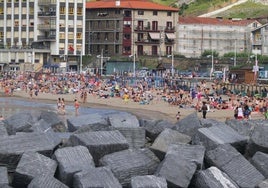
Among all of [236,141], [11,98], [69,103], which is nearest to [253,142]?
[236,141]

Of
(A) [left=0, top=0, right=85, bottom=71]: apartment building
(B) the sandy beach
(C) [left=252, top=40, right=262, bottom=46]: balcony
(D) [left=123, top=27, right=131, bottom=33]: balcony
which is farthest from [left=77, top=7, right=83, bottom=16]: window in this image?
(B) the sandy beach

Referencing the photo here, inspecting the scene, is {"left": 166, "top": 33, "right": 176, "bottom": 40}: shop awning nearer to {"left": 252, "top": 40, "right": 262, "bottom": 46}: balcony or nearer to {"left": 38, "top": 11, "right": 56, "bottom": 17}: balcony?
{"left": 252, "top": 40, "right": 262, "bottom": 46}: balcony

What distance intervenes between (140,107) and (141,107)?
0.08 meters

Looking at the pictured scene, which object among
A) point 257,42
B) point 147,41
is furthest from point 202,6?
point 147,41

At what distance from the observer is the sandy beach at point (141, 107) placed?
45125 millimetres

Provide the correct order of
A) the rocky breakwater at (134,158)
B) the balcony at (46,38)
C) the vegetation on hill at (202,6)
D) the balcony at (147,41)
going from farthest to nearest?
the vegetation on hill at (202,6), the balcony at (147,41), the balcony at (46,38), the rocky breakwater at (134,158)

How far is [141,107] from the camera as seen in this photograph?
5331cm

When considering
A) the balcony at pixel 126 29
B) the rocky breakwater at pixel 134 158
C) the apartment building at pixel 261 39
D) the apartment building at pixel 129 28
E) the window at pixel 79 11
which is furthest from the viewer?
the apartment building at pixel 261 39

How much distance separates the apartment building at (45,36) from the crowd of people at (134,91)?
6347 millimetres

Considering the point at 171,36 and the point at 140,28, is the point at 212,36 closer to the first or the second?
the point at 171,36

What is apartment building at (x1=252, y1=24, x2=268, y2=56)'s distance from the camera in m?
103

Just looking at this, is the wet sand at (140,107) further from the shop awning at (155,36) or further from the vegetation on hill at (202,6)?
the vegetation on hill at (202,6)

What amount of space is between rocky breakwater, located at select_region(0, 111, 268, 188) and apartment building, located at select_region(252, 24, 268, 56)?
86951 mm

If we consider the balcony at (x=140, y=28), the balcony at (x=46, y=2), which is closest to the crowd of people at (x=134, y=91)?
the balcony at (x=46, y=2)
